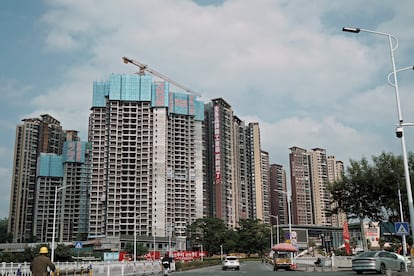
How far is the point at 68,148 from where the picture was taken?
5187 inches

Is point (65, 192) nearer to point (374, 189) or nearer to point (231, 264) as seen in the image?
point (231, 264)

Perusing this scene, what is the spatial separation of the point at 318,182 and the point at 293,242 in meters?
110

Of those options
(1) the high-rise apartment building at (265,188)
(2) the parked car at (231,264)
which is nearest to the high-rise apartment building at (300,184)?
(1) the high-rise apartment building at (265,188)

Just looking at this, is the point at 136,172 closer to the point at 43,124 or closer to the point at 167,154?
the point at 167,154

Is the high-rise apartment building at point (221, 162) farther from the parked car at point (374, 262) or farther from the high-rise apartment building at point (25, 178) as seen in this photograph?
the parked car at point (374, 262)

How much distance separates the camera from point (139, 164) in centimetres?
12056

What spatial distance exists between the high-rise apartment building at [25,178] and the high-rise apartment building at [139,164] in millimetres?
27009

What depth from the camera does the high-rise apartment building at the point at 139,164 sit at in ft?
386

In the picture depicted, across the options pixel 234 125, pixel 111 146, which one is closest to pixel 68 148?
pixel 111 146

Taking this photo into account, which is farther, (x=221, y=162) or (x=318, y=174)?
(x=318, y=174)

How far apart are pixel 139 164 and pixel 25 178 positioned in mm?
40577

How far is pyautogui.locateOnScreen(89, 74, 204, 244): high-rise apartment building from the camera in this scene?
117562mm

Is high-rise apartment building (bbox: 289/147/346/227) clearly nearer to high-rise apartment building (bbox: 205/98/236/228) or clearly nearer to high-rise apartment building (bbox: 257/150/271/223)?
high-rise apartment building (bbox: 257/150/271/223)

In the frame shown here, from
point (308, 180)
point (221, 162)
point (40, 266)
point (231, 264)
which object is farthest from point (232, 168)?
point (40, 266)
